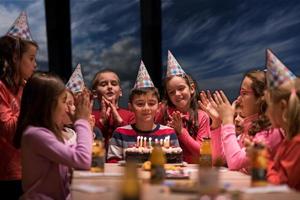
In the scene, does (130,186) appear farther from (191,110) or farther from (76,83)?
(191,110)

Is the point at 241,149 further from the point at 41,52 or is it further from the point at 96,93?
the point at 41,52

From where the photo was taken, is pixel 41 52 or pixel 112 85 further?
pixel 41 52

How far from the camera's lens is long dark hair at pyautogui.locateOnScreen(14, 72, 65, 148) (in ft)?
7.98

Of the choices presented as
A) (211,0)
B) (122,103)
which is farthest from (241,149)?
(211,0)

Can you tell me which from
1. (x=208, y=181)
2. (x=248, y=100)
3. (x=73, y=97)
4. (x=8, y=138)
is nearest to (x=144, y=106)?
(x=73, y=97)

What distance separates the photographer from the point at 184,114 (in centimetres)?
351

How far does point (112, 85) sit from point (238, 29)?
209 centimetres

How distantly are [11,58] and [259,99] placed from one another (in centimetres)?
142

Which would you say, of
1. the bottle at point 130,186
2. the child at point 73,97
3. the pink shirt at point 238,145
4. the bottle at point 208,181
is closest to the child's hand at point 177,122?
the child at point 73,97

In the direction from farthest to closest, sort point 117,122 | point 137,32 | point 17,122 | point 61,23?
point 137,32
point 61,23
point 117,122
point 17,122

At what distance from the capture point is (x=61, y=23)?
473 centimetres

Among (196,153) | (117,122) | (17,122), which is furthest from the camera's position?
(117,122)

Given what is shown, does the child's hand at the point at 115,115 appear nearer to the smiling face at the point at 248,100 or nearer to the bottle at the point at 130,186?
the smiling face at the point at 248,100

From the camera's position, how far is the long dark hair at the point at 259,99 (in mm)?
2672
